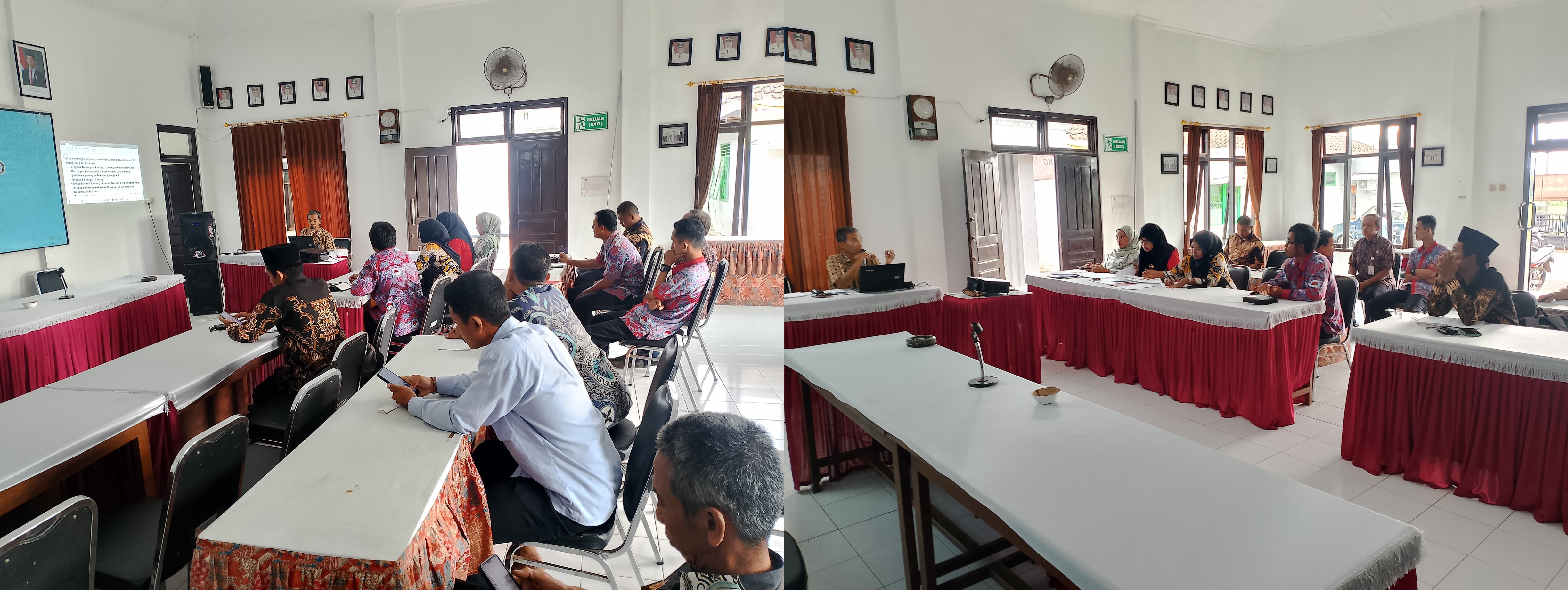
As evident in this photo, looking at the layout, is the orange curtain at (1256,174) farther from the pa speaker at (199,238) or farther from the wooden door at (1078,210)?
the pa speaker at (199,238)

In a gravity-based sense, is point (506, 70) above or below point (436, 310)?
above

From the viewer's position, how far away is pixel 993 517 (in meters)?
1.26

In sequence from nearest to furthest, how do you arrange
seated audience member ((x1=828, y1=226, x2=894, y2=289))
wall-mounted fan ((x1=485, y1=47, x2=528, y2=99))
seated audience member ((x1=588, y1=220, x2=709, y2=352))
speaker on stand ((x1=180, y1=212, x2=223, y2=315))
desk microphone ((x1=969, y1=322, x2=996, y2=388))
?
1. seated audience member ((x1=828, y1=226, x2=894, y2=289))
2. desk microphone ((x1=969, y1=322, x2=996, y2=388))
3. wall-mounted fan ((x1=485, y1=47, x2=528, y2=99))
4. seated audience member ((x1=588, y1=220, x2=709, y2=352))
5. speaker on stand ((x1=180, y1=212, x2=223, y2=315))

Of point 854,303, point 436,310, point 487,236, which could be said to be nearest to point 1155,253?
point 854,303

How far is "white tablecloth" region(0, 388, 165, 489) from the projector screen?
3.94ft

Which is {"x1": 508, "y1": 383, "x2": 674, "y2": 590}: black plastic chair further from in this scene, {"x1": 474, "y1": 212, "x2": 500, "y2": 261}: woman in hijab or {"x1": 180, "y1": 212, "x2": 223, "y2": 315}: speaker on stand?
{"x1": 180, "y1": 212, "x2": 223, "y2": 315}: speaker on stand

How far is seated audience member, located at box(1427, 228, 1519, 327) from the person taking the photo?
3.49 ft

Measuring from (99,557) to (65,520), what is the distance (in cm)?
75

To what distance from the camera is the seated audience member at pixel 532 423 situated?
1.83 metres

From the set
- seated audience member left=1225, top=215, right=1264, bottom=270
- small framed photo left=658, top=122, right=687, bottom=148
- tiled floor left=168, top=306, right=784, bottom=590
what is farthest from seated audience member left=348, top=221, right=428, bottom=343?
seated audience member left=1225, top=215, right=1264, bottom=270

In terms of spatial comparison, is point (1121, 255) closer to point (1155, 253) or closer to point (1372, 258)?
point (1155, 253)

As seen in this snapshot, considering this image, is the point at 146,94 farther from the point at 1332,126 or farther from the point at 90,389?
the point at 1332,126

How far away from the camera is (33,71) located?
2.91 m

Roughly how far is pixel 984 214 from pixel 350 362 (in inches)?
125
